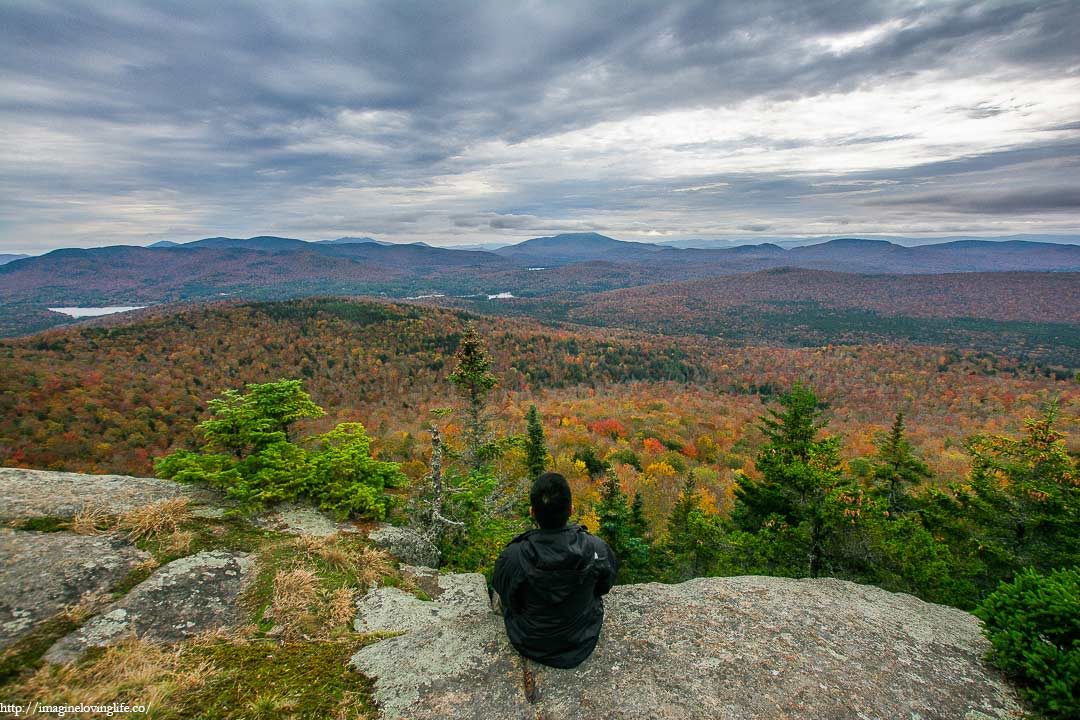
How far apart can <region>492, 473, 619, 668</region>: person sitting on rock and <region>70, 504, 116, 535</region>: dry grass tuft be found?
255 inches

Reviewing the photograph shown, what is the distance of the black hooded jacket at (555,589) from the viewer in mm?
4117

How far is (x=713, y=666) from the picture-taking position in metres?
4.48

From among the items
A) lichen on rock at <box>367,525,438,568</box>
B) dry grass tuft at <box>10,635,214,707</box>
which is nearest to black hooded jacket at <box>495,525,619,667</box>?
dry grass tuft at <box>10,635,214,707</box>

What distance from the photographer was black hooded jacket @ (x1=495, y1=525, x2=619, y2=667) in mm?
4117

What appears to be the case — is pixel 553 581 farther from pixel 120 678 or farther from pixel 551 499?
pixel 120 678

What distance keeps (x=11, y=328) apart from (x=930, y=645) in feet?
945

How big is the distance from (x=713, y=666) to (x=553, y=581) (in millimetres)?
2031

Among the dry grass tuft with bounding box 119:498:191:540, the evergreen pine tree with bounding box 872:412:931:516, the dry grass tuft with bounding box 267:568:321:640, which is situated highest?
the dry grass tuft with bounding box 119:498:191:540

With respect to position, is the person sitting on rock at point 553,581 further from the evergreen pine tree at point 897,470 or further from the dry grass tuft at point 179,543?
the evergreen pine tree at point 897,470

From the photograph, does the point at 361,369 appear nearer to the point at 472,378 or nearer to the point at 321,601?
the point at 472,378

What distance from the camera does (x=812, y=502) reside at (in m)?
10.6

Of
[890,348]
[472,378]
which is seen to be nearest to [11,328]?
[472,378]

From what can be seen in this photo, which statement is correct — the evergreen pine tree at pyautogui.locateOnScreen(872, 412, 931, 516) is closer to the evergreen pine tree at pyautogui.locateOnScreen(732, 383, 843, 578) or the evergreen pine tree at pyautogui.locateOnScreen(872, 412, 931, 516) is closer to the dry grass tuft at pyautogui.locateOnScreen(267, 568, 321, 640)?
the evergreen pine tree at pyautogui.locateOnScreen(732, 383, 843, 578)

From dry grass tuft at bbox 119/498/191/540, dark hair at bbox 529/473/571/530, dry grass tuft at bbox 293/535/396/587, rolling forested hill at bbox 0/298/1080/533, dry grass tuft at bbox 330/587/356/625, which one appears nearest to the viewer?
dark hair at bbox 529/473/571/530
